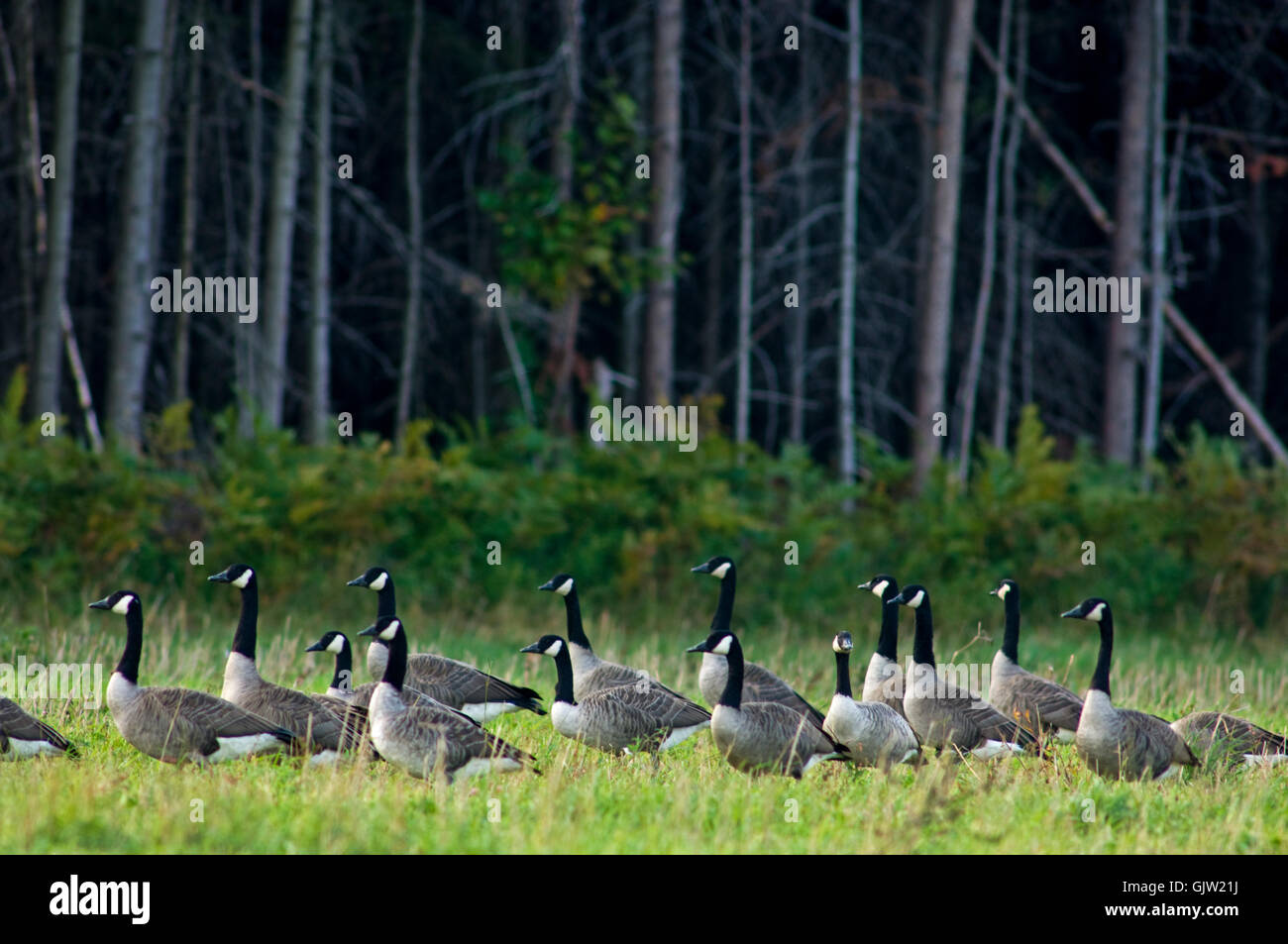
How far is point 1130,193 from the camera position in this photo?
75.5ft

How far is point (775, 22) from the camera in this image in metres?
26.3

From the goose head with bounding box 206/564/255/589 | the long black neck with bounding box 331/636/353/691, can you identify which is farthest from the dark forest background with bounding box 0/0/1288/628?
the long black neck with bounding box 331/636/353/691

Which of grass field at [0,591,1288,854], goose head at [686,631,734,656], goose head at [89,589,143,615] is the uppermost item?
goose head at [89,589,143,615]

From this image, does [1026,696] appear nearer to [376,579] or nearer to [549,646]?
[549,646]

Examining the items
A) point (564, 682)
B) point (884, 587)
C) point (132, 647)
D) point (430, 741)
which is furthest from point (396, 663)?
point (884, 587)

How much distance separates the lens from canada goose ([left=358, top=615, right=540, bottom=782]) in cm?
856

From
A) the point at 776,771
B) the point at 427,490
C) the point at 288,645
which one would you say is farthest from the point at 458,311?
the point at 776,771

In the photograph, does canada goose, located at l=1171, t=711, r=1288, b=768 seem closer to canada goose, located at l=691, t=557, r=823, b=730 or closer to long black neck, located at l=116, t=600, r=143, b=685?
canada goose, located at l=691, t=557, r=823, b=730

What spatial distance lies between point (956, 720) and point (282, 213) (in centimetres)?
1400

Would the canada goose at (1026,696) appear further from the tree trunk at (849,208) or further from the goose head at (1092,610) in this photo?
the tree trunk at (849,208)

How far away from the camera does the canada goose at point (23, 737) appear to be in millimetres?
8711

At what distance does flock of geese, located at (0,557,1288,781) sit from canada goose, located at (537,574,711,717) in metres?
0.46

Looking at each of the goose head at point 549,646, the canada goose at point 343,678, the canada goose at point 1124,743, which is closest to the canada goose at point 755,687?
the goose head at point 549,646

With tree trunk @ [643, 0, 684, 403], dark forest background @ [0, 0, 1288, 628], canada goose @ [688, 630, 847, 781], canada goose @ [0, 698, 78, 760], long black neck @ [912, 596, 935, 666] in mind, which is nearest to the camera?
canada goose @ [0, 698, 78, 760]
